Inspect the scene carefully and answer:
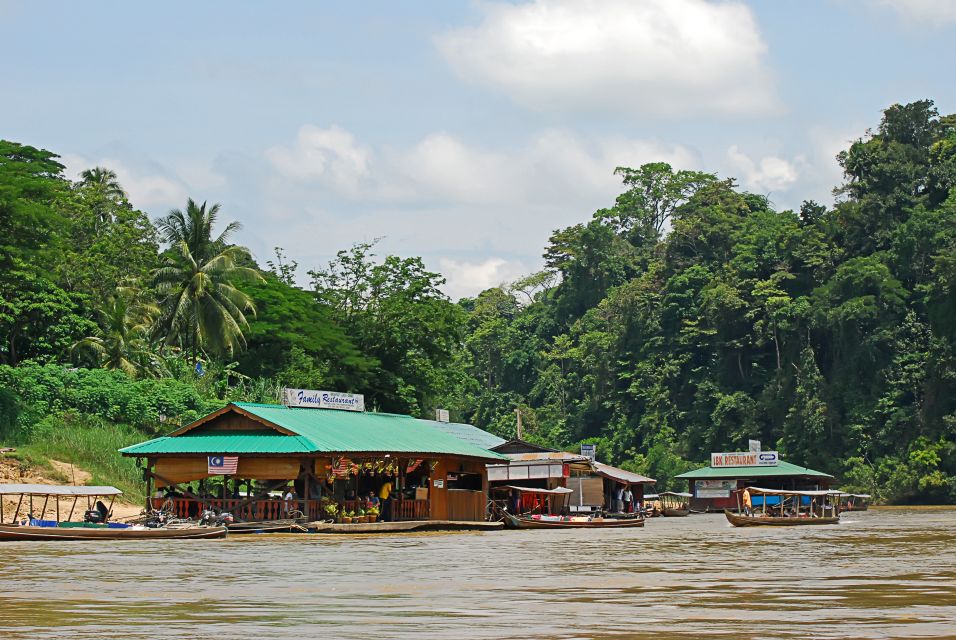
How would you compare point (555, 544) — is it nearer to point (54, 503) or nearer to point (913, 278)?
point (54, 503)

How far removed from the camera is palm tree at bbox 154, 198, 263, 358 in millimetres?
51500

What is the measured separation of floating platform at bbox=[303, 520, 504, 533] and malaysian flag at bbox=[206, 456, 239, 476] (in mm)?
2320

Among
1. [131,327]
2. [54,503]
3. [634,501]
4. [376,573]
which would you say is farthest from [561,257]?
[376,573]

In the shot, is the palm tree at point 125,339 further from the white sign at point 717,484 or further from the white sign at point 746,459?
the white sign at point 717,484

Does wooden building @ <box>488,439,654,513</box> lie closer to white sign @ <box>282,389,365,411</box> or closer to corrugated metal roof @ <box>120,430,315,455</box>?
white sign @ <box>282,389,365,411</box>

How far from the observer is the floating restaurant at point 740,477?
64750 millimetres

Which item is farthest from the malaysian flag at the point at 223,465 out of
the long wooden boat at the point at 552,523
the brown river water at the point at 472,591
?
the long wooden boat at the point at 552,523

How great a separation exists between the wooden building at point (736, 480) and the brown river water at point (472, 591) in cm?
3936

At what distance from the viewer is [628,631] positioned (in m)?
10.5

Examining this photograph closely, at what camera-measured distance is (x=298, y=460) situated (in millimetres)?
32000

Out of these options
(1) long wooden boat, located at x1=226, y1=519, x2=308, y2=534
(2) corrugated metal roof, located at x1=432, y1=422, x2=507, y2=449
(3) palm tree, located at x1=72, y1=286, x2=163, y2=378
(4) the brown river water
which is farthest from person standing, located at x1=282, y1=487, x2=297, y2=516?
(3) palm tree, located at x1=72, y1=286, x2=163, y2=378

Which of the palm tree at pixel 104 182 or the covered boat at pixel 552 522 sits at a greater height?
the palm tree at pixel 104 182

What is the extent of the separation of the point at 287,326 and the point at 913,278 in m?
41.2

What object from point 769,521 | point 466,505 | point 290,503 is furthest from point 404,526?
point 769,521
